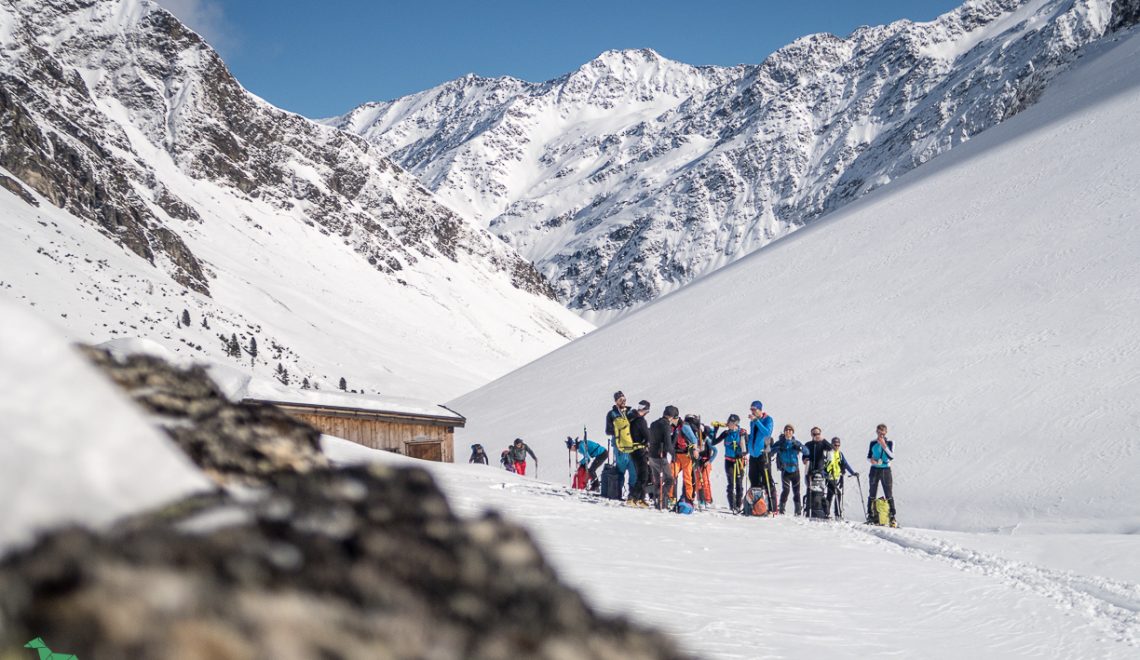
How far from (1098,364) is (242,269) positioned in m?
74.6

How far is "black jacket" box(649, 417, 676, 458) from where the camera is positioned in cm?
1233

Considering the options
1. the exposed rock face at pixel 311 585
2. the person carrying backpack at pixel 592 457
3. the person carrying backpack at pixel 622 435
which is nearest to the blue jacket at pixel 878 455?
the person carrying backpack at pixel 622 435

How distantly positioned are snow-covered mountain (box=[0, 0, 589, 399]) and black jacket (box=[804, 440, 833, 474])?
89.6 ft

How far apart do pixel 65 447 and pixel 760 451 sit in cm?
1284

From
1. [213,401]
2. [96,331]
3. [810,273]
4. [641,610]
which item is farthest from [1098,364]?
[96,331]

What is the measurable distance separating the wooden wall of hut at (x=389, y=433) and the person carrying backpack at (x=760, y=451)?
27.3 feet

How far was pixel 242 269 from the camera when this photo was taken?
79875mm

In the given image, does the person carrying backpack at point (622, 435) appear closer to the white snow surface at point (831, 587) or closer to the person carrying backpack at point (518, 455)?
the white snow surface at point (831, 587)

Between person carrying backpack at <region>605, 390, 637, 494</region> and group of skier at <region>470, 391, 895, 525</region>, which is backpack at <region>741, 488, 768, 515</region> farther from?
person carrying backpack at <region>605, 390, 637, 494</region>

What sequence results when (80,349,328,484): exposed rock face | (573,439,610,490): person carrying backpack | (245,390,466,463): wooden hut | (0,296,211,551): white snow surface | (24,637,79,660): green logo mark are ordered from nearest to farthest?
(24,637,79,660): green logo mark
(0,296,211,551): white snow surface
(80,349,328,484): exposed rock face
(573,439,610,490): person carrying backpack
(245,390,466,463): wooden hut

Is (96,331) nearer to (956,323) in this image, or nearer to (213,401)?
(956,323)

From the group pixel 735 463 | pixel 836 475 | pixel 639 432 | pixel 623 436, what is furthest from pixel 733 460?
pixel 623 436

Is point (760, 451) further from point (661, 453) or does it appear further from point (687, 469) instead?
point (661, 453)

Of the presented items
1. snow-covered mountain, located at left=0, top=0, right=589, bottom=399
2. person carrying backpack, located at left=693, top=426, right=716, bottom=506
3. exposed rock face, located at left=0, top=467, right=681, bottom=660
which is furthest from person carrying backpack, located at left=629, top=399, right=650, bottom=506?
snow-covered mountain, located at left=0, top=0, right=589, bottom=399
